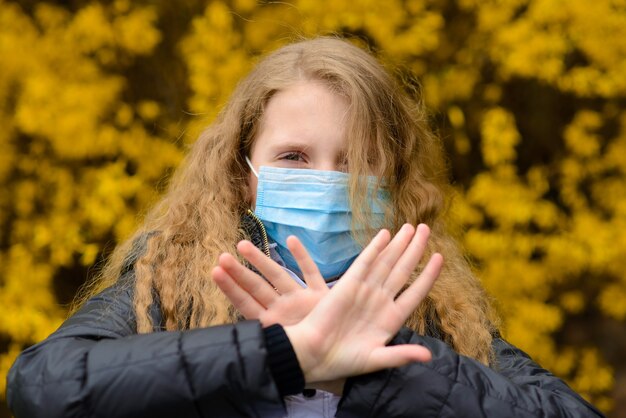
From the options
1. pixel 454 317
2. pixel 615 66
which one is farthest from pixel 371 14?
pixel 454 317

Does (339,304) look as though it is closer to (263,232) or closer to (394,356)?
(394,356)

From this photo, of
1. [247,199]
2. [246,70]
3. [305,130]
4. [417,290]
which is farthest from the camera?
[246,70]

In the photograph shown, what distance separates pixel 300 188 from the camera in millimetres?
2053

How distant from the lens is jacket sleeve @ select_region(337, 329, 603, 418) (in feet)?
5.09

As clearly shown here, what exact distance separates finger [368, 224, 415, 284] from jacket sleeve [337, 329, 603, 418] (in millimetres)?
145

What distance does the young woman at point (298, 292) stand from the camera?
148 centimetres

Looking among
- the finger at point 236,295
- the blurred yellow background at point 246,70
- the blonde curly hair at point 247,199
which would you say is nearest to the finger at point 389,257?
the finger at point 236,295

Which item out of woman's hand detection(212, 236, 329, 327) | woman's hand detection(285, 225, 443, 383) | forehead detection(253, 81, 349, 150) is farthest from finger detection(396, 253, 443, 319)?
forehead detection(253, 81, 349, 150)

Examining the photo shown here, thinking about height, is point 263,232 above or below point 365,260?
below

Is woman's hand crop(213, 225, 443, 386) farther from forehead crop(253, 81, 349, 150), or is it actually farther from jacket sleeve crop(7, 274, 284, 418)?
forehead crop(253, 81, 349, 150)

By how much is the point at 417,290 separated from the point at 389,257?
0.29 ft

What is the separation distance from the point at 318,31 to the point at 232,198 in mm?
1713

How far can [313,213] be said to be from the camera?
6.87ft

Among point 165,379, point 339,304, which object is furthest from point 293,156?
point 165,379
